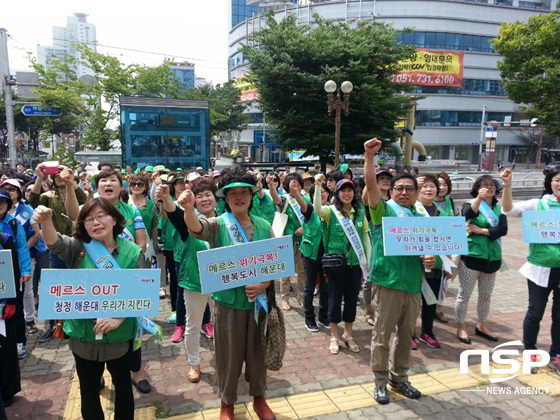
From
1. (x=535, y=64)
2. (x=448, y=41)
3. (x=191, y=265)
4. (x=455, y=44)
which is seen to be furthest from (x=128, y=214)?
(x=455, y=44)

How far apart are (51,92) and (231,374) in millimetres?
19697

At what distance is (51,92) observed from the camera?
18391 mm

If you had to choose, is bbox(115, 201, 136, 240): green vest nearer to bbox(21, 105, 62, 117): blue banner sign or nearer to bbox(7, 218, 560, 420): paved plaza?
bbox(7, 218, 560, 420): paved plaza

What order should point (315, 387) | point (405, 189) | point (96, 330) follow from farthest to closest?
point (315, 387) → point (405, 189) → point (96, 330)

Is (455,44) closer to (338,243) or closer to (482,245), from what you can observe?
(482,245)

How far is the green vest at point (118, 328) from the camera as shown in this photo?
2713 millimetres

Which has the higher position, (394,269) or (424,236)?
(424,236)

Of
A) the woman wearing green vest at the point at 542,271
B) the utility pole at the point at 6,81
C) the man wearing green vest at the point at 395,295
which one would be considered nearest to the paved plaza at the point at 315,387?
the man wearing green vest at the point at 395,295

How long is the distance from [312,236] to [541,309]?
102 inches

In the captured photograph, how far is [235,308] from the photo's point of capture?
308cm

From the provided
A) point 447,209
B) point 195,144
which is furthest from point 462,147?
point 447,209

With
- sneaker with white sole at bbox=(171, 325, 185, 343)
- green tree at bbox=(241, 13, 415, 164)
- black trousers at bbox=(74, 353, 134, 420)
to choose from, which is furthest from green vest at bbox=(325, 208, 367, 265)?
green tree at bbox=(241, 13, 415, 164)

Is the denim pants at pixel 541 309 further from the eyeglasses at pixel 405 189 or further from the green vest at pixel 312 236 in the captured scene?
the green vest at pixel 312 236

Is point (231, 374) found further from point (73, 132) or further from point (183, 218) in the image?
point (73, 132)
